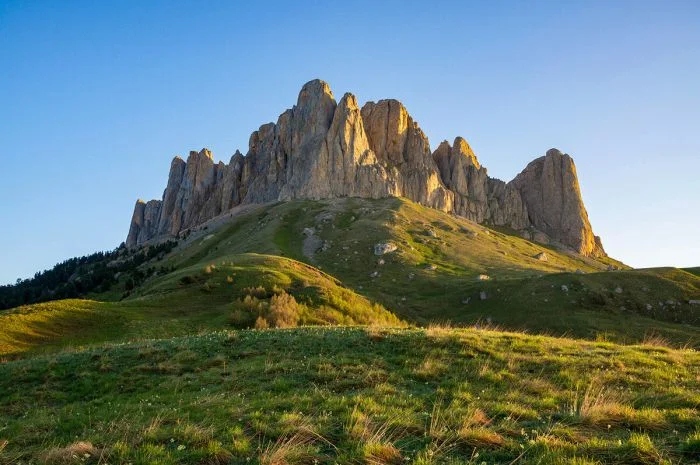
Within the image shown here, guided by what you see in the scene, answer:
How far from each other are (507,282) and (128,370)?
233ft

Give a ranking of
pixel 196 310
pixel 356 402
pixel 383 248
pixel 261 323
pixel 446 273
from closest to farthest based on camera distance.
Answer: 1. pixel 356 402
2. pixel 261 323
3. pixel 196 310
4. pixel 446 273
5. pixel 383 248

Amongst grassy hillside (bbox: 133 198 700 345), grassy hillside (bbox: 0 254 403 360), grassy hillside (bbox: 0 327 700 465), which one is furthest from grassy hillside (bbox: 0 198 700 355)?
grassy hillside (bbox: 0 327 700 465)

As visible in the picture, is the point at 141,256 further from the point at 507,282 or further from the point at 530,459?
the point at 530,459

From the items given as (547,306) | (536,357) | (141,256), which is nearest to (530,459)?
(536,357)

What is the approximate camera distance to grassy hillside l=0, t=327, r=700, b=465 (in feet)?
29.9

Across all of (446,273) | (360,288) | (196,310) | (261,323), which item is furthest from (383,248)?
(261,323)

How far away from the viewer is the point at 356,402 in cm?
1233

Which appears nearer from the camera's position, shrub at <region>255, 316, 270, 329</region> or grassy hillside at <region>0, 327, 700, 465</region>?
grassy hillside at <region>0, 327, 700, 465</region>

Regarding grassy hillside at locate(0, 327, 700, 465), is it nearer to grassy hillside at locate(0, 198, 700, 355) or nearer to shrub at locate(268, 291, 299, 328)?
grassy hillside at locate(0, 198, 700, 355)

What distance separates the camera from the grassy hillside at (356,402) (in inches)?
359

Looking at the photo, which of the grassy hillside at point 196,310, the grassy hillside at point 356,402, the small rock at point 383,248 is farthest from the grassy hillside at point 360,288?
the grassy hillside at point 356,402

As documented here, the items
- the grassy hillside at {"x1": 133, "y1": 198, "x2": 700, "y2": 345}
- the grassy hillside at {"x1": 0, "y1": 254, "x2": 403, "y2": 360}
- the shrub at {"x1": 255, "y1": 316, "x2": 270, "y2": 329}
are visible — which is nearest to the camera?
the grassy hillside at {"x1": 0, "y1": 254, "x2": 403, "y2": 360}

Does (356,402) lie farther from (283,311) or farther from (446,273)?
(446,273)

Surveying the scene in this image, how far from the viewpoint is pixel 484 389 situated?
1428 cm
